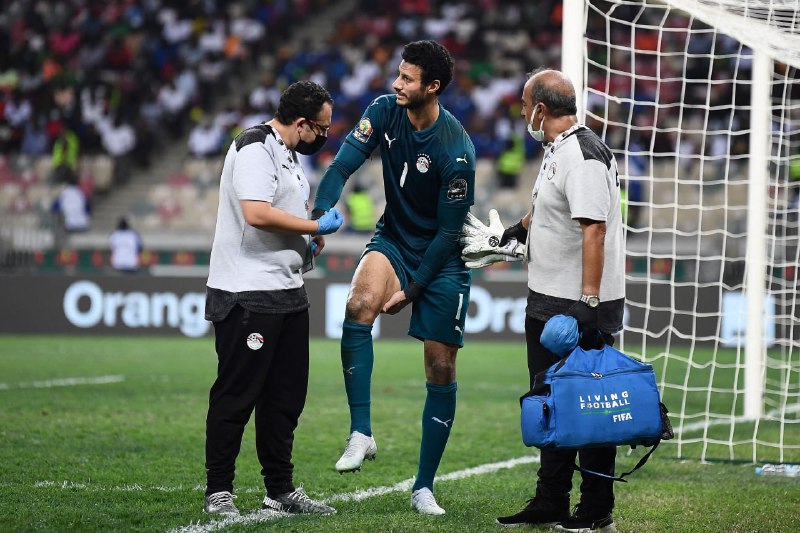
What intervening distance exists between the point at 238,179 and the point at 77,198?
1562cm

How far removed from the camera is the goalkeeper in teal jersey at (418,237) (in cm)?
560

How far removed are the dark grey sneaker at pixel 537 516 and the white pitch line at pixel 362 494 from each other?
956mm

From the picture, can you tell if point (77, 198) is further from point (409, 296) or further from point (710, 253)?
point (409, 296)

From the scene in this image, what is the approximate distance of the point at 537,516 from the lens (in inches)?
215

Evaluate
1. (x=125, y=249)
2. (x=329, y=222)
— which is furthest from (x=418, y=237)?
(x=125, y=249)

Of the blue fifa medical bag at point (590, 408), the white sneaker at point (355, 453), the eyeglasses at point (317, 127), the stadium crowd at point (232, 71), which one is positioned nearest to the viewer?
the blue fifa medical bag at point (590, 408)

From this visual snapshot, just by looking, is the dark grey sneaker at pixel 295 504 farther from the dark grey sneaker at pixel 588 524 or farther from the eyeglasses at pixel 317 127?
the eyeglasses at pixel 317 127

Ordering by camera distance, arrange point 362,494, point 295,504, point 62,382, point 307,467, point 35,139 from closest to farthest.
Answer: point 295,504
point 362,494
point 307,467
point 62,382
point 35,139

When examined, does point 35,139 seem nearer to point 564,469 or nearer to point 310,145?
point 310,145

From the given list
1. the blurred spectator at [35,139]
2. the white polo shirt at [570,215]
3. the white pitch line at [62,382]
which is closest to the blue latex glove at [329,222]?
the white polo shirt at [570,215]

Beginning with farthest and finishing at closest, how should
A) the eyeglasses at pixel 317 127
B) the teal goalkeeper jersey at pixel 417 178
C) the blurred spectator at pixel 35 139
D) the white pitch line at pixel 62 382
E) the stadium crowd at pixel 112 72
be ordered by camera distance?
1. the blurred spectator at pixel 35 139
2. the stadium crowd at pixel 112 72
3. the white pitch line at pixel 62 382
4. the teal goalkeeper jersey at pixel 417 178
5. the eyeglasses at pixel 317 127

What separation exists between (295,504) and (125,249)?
1290 centimetres

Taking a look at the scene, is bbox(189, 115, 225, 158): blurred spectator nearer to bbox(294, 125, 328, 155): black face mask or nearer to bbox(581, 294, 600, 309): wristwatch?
bbox(294, 125, 328, 155): black face mask

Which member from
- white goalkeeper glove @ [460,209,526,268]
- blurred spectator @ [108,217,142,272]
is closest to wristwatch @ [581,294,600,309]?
white goalkeeper glove @ [460,209,526,268]
